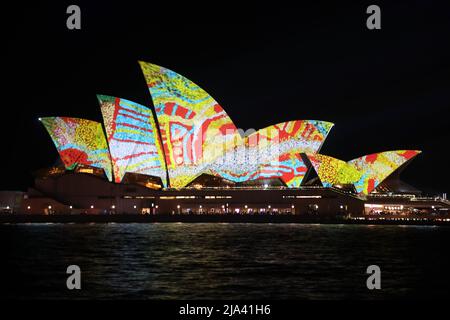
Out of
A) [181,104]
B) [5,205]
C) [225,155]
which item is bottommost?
[5,205]

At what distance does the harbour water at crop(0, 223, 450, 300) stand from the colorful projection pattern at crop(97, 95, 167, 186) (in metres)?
23.6

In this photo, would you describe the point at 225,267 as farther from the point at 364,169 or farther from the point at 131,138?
the point at 364,169

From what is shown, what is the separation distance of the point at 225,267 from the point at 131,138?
40.1 m

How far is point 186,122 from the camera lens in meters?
62.8

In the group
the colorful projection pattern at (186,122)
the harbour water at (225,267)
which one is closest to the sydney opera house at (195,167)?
the colorful projection pattern at (186,122)

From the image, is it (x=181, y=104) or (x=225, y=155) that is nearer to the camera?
(x=181, y=104)

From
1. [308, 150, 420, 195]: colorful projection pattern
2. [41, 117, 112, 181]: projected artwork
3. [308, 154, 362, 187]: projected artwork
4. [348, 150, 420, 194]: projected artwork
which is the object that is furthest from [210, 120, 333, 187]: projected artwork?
Result: [41, 117, 112, 181]: projected artwork

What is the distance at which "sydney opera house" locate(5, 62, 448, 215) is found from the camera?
62938mm

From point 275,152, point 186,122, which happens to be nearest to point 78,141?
point 186,122
